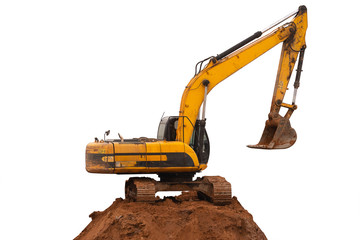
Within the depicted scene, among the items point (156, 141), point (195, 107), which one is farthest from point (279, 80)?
point (156, 141)

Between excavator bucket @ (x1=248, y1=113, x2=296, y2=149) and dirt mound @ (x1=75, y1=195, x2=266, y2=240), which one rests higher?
excavator bucket @ (x1=248, y1=113, x2=296, y2=149)

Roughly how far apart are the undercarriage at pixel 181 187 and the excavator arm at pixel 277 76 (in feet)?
2.68

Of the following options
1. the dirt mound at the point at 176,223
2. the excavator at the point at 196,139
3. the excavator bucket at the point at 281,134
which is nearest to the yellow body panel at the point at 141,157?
the excavator at the point at 196,139

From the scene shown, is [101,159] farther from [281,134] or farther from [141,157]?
[281,134]

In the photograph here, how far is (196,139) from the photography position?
1398 centimetres

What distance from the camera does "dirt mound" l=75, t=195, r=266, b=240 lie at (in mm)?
12719

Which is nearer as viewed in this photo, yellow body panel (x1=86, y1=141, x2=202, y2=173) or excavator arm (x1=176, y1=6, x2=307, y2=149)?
yellow body panel (x1=86, y1=141, x2=202, y2=173)

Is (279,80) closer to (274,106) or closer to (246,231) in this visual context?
(274,106)

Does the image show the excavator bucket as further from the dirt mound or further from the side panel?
the side panel

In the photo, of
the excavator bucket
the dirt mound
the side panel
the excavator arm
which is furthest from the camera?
the excavator bucket

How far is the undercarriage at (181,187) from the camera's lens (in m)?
13.3

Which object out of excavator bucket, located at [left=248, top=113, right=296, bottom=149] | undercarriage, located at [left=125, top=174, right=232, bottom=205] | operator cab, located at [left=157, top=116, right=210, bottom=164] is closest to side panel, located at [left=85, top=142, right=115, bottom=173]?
undercarriage, located at [left=125, top=174, right=232, bottom=205]

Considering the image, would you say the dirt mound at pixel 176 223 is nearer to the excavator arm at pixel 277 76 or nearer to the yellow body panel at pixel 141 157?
the yellow body panel at pixel 141 157

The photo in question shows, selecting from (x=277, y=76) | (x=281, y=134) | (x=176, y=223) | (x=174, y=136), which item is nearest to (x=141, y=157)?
(x=174, y=136)
